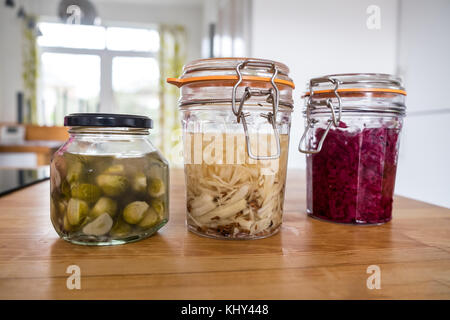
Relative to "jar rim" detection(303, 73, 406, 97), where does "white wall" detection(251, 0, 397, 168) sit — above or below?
above

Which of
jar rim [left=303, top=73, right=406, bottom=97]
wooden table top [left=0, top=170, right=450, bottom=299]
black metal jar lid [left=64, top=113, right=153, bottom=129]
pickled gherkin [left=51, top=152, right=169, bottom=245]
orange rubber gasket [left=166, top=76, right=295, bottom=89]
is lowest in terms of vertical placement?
wooden table top [left=0, top=170, right=450, bottom=299]

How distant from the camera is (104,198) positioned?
0.37 meters

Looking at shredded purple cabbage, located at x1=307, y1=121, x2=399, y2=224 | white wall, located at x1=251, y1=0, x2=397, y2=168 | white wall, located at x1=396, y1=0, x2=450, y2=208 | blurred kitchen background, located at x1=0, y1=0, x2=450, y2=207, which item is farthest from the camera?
white wall, located at x1=251, y1=0, x2=397, y2=168

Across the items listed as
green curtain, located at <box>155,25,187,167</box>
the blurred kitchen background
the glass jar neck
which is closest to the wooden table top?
the glass jar neck

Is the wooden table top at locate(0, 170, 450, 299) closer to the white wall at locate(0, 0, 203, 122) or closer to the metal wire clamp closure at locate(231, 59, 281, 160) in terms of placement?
the metal wire clamp closure at locate(231, 59, 281, 160)

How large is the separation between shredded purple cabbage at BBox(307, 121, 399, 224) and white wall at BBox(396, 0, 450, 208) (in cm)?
176

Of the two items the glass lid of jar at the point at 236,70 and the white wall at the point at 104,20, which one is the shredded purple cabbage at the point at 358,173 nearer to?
the glass lid of jar at the point at 236,70

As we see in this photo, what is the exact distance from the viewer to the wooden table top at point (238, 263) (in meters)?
0.29

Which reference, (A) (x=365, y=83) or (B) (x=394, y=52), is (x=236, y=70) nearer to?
(A) (x=365, y=83)

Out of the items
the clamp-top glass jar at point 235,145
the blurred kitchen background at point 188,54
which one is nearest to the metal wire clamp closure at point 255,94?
the clamp-top glass jar at point 235,145

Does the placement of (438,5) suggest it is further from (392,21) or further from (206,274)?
(206,274)

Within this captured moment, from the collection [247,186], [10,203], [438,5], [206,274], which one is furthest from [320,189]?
[438,5]

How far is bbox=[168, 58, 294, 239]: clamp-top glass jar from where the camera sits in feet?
1.35

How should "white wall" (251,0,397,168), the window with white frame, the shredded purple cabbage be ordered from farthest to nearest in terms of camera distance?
the window with white frame
"white wall" (251,0,397,168)
the shredded purple cabbage
